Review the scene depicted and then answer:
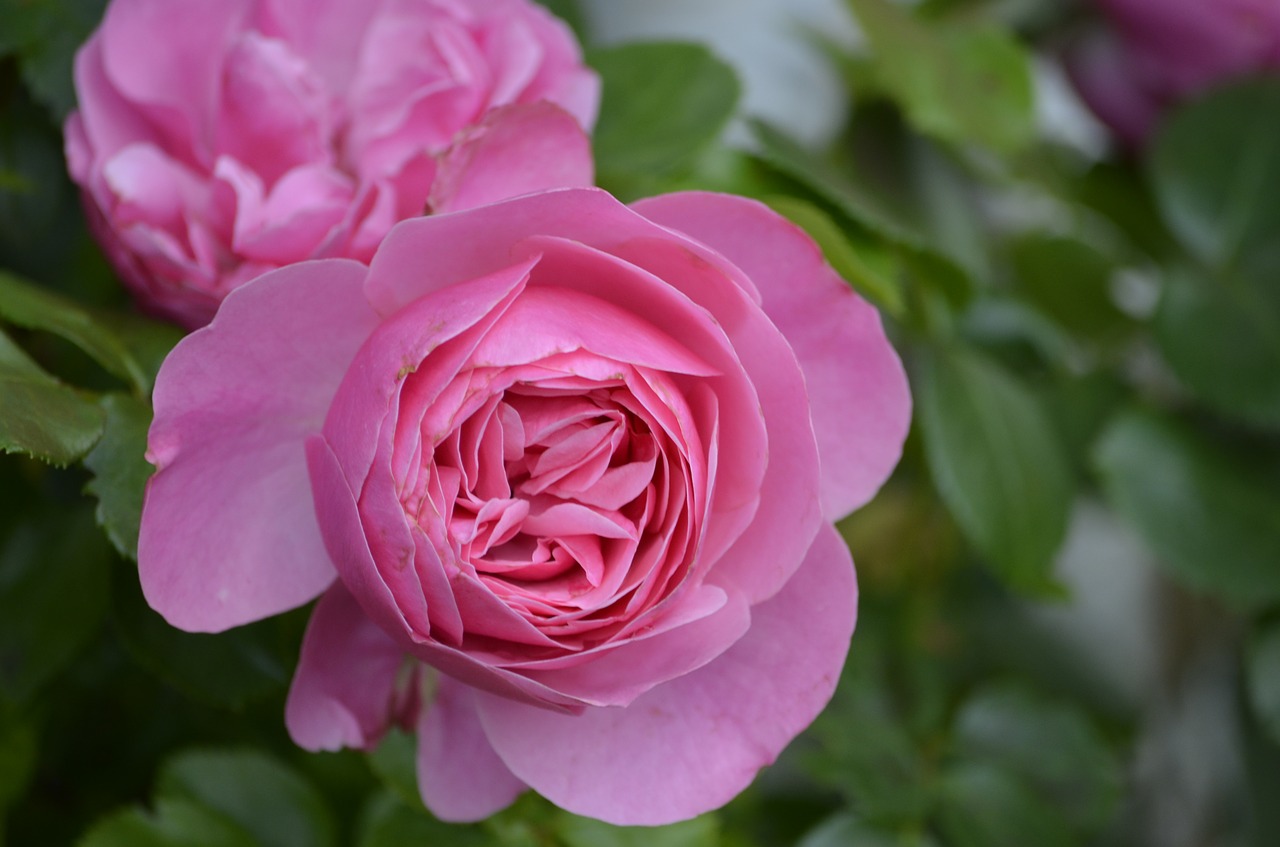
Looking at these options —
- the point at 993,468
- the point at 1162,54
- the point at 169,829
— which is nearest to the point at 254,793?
the point at 169,829

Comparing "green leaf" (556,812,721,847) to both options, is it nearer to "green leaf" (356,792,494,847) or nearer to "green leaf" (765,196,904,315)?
"green leaf" (356,792,494,847)

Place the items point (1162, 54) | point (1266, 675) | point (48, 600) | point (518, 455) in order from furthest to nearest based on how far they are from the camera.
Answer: point (1162, 54) → point (1266, 675) → point (48, 600) → point (518, 455)

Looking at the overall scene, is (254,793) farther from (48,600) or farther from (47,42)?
(47,42)

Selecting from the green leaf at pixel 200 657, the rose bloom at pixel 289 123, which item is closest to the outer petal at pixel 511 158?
the rose bloom at pixel 289 123

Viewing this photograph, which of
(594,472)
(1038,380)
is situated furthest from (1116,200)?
(594,472)

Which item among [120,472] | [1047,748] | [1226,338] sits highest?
[120,472]

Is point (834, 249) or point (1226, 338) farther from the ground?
point (834, 249)

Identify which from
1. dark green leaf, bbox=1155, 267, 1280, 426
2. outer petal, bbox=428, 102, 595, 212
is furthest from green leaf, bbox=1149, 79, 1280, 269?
outer petal, bbox=428, 102, 595, 212
